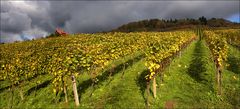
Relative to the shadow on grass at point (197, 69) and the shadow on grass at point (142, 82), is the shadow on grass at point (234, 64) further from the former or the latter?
the shadow on grass at point (142, 82)

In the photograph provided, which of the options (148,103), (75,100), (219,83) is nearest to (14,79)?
(75,100)

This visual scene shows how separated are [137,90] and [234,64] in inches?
911

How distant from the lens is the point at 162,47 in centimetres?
3862

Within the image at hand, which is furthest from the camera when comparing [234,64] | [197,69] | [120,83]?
[234,64]

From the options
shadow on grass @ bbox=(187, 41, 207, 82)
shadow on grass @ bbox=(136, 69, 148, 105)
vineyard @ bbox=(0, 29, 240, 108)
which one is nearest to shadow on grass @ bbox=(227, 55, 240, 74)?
vineyard @ bbox=(0, 29, 240, 108)

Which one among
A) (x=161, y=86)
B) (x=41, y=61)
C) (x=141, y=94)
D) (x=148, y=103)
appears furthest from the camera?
(x=41, y=61)

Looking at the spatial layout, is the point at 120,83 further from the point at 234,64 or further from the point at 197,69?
the point at 234,64

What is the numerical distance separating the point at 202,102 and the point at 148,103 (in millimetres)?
5683

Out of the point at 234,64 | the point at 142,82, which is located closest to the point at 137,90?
the point at 142,82

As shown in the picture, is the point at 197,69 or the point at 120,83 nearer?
the point at 120,83

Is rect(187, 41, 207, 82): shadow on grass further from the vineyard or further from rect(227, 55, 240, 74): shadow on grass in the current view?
rect(227, 55, 240, 74): shadow on grass

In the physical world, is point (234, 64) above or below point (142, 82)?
above

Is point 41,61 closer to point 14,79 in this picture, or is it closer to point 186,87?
point 14,79

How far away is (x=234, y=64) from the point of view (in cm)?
5266
